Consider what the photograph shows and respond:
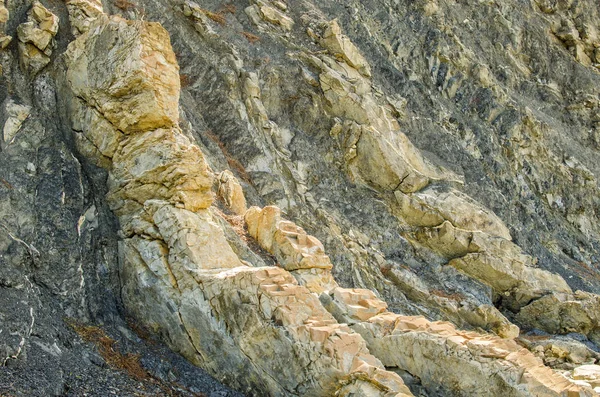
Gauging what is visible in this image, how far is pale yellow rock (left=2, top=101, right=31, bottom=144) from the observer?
45.1 feet

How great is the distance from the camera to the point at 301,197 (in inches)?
822

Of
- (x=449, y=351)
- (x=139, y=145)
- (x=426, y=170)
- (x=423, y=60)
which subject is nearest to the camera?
(x=449, y=351)

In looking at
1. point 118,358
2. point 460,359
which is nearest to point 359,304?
point 460,359

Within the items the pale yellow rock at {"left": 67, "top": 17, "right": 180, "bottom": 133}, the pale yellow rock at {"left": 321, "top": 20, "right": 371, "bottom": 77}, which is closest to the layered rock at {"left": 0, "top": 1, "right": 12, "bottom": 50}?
the pale yellow rock at {"left": 67, "top": 17, "right": 180, "bottom": 133}

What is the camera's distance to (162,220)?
1322cm

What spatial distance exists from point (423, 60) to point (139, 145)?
63.3ft

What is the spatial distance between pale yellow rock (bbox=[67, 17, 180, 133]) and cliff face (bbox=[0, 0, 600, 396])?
62 mm

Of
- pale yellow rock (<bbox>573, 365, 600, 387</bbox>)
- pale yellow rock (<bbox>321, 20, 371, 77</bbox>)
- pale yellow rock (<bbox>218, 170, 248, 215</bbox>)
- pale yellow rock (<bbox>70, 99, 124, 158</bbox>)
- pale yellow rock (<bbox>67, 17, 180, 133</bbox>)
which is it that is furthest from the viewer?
pale yellow rock (<bbox>321, 20, 371, 77</bbox>)

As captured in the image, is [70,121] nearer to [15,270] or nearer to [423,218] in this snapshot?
[15,270]

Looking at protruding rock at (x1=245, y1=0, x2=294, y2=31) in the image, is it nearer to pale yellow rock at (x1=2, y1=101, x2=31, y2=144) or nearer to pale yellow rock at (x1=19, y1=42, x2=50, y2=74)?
pale yellow rock at (x1=19, y1=42, x2=50, y2=74)

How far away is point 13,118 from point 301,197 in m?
10.4

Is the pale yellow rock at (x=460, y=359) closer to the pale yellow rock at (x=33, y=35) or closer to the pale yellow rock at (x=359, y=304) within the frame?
the pale yellow rock at (x=359, y=304)

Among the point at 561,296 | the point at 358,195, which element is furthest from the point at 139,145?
the point at 561,296

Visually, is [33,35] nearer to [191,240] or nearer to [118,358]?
[191,240]
